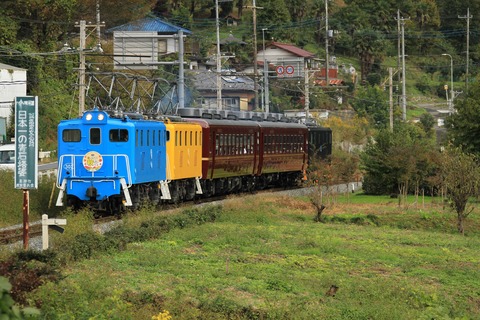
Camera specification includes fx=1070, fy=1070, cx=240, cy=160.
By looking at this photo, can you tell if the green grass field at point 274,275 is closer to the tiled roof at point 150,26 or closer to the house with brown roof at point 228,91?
the house with brown roof at point 228,91

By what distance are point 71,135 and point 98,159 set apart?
100 cm

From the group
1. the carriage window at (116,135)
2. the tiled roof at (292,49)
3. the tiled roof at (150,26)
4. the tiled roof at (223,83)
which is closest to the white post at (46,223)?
the carriage window at (116,135)

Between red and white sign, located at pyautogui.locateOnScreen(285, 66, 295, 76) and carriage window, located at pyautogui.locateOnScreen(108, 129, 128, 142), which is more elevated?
red and white sign, located at pyautogui.locateOnScreen(285, 66, 295, 76)

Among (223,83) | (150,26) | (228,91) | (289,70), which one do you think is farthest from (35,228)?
(228,91)

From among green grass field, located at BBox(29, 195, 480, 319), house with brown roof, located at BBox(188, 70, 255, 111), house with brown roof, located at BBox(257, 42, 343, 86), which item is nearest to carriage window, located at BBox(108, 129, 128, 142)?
green grass field, located at BBox(29, 195, 480, 319)

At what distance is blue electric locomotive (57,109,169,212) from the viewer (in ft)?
89.5

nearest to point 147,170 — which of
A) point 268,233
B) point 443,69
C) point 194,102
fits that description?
point 268,233

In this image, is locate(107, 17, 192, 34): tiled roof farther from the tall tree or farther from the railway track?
the tall tree

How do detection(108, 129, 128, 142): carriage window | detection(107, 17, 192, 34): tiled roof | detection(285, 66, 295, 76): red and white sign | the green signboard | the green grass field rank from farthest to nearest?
detection(107, 17, 192, 34): tiled roof < detection(285, 66, 295, 76): red and white sign < detection(108, 129, 128, 142): carriage window < the green signboard < the green grass field

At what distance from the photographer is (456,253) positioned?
23.7 metres

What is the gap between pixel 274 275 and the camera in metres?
19.0

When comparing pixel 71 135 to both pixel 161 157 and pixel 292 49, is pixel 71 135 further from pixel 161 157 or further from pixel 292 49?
pixel 292 49

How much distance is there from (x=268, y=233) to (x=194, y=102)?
44467 millimetres

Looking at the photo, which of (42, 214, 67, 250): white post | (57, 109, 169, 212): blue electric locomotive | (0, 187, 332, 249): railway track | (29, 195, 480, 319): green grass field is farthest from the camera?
(57, 109, 169, 212): blue electric locomotive
